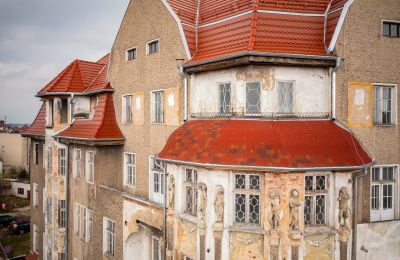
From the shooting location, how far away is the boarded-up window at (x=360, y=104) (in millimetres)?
11531

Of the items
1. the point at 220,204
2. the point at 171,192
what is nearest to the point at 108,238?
the point at 171,192

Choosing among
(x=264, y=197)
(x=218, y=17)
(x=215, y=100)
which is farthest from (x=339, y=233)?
(x=218, y=17)

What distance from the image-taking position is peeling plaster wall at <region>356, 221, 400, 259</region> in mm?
11383

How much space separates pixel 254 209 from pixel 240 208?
45cm

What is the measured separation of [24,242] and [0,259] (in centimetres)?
494

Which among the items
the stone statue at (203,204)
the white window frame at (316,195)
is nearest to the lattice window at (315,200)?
the white window frame at (316,195)

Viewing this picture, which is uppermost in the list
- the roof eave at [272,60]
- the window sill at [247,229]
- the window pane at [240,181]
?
the roof eave at [272,60]

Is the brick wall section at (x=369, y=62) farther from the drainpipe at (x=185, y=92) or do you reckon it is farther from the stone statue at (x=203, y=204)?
the drainpipe at (x=185, y=92)

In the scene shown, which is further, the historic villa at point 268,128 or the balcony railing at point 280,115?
the balcony railing at point 280,115

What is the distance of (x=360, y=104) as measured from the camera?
38.3ft

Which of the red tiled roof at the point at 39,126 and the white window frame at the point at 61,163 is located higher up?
the red tiled roof at the point at 39,126

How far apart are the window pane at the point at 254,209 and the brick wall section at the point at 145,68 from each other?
4864mm

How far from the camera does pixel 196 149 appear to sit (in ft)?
35.5

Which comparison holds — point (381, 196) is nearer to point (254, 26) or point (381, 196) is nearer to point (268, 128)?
point (268, 128)
